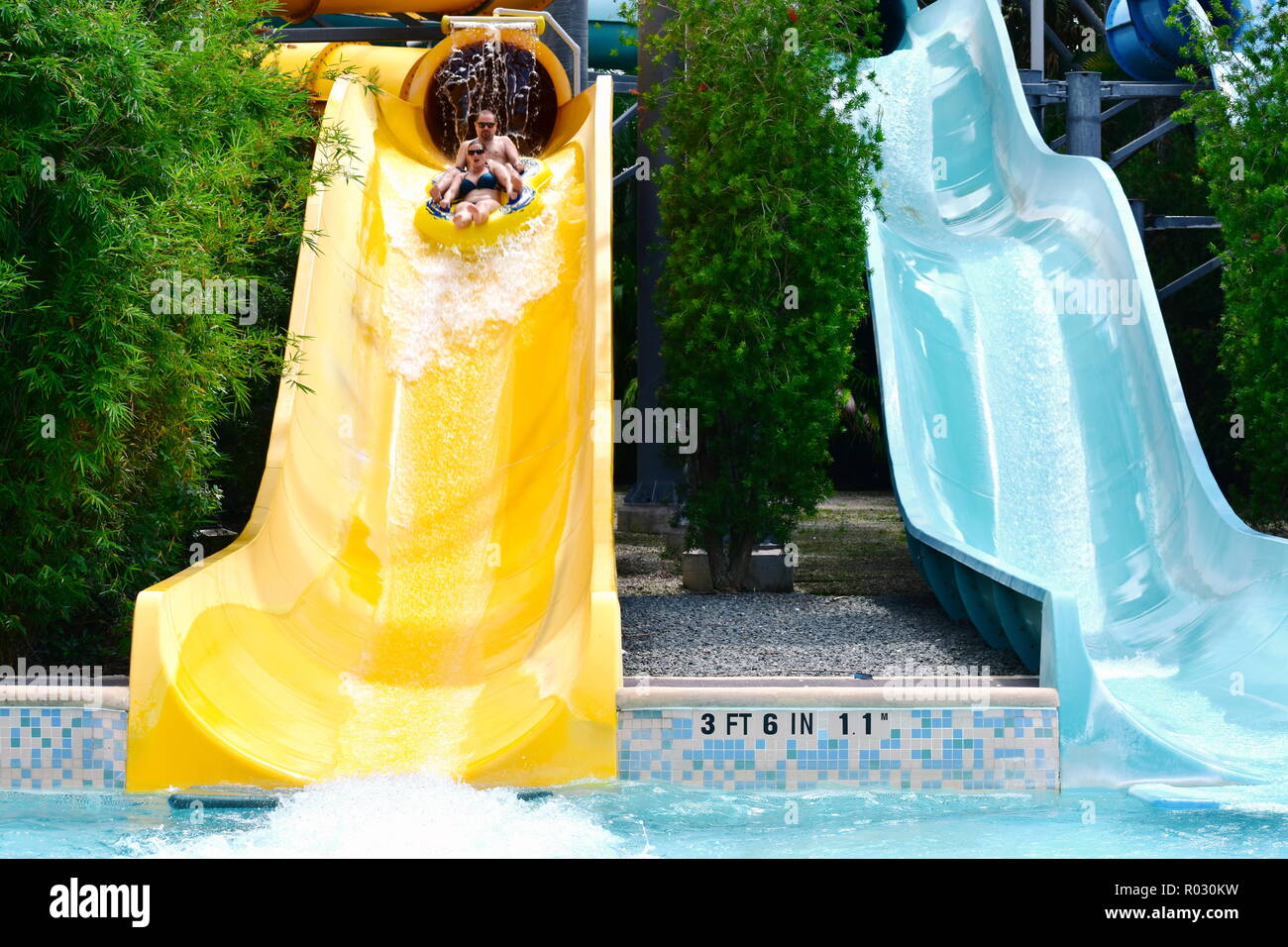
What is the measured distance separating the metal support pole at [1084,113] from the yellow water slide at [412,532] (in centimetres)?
368

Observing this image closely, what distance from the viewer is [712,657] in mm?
6539

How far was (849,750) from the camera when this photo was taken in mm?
5082

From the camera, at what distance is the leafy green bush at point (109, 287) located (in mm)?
5137

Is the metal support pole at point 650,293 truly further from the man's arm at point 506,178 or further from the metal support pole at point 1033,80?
the metal support pole at point 1033,80

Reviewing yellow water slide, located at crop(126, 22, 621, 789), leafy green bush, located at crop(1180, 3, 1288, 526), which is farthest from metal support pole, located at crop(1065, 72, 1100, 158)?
yellow water slide, located at crop(126, 22, 621, 789)

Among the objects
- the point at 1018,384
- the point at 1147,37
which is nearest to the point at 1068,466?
the point at 1018,384

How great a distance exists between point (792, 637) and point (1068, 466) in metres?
2.01

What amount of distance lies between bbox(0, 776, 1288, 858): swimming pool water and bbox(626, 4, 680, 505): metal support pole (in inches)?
148

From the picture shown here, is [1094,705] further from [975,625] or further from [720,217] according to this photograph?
[720,217]

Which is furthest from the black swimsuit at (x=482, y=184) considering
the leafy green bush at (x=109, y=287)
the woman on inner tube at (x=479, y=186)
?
the leafy green bush at (x=109, y=287)

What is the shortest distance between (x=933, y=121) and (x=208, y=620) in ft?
25.2

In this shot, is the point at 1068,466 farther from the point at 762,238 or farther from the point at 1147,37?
the point at 1147,37

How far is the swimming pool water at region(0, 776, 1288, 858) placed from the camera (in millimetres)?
4457

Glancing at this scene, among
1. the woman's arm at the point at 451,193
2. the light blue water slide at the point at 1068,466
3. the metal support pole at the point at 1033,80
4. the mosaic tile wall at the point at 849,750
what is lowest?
the mosaic tile wall at the point at 849,750
